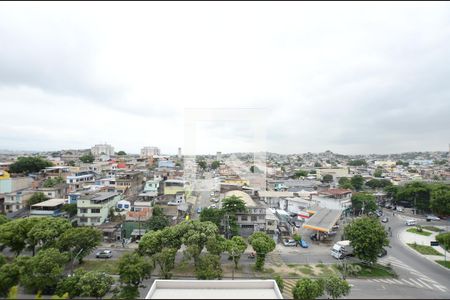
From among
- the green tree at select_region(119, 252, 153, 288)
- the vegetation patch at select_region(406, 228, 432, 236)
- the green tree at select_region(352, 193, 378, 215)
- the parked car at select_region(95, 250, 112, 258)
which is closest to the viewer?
the green tree at select_region(119, 252, 153, 288)

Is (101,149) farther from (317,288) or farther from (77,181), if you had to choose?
(317,288)

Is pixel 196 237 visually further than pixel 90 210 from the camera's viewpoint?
No

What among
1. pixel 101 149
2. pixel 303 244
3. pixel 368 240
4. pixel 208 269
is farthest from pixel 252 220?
pixel 101 149

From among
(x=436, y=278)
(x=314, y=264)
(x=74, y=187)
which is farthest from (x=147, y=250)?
(x=74, y=187)

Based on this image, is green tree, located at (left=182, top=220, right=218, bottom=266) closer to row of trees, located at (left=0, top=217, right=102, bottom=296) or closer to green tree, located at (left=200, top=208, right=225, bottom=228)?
green tree, located at (left=200, top=208, right=225, bottom=228)

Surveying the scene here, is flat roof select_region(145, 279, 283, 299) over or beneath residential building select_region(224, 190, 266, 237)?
over

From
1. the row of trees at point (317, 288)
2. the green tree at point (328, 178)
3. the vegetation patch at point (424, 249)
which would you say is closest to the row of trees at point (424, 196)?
the vegetation patch at point (424, 249)

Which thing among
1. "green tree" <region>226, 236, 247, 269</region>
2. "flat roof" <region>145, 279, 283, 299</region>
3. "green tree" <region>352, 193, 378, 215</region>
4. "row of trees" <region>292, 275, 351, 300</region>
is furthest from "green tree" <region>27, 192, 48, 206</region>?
"green tree" <region>352, 193, 378, 215</region>
